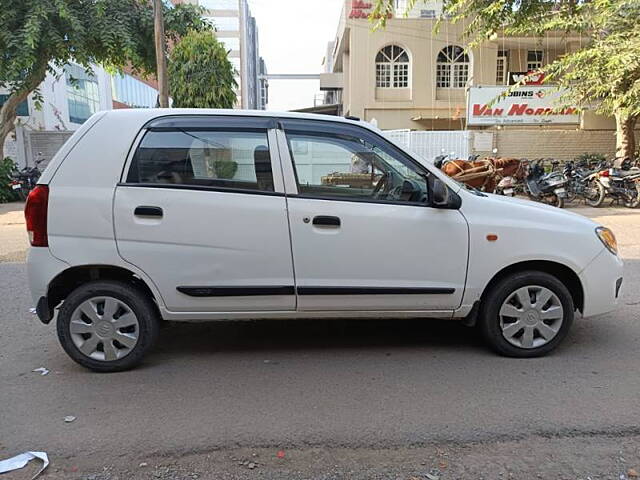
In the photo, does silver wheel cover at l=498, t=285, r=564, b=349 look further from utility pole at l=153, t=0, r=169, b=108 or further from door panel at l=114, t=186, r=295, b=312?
utility pole at l=153, t=0, r=169, b=108

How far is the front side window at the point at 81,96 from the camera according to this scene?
29913 millimetres

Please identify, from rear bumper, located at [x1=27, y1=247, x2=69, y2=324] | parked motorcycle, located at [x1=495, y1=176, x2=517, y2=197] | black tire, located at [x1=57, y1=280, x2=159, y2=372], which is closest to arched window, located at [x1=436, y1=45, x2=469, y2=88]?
parked motorcycle, located at [x1=495, y1=176, x2=517, y2=197]

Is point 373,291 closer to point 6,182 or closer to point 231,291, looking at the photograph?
point 231,291

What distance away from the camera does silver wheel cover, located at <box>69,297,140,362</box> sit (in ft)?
12.2

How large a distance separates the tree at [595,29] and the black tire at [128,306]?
10669 millimetres

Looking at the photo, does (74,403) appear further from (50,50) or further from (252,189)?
(50,50)

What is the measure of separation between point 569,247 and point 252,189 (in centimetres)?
243

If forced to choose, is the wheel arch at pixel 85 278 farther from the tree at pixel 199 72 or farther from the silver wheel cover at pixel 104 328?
the tree at pixel 199 72

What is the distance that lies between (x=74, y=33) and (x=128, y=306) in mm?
13307

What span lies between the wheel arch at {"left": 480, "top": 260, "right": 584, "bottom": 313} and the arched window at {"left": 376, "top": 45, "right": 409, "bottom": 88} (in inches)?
876

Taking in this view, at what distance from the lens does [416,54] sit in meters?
24.5

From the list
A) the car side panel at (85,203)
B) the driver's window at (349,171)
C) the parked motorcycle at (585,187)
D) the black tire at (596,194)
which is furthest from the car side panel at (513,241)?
the black tire at (596,194)

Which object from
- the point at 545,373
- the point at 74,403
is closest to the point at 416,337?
the point at 545,373

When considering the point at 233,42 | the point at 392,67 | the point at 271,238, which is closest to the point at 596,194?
the point at 271,238
